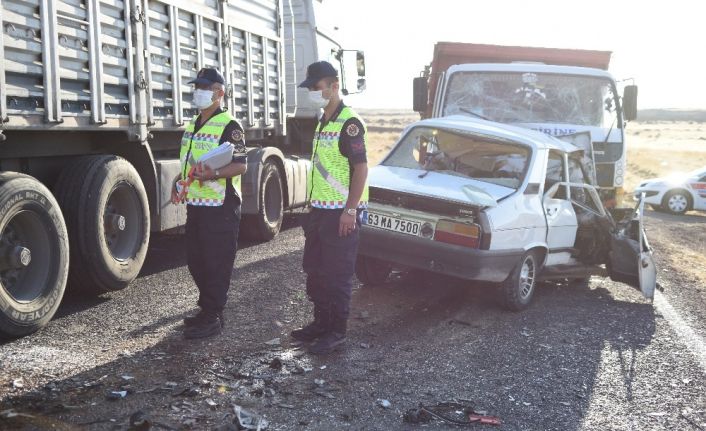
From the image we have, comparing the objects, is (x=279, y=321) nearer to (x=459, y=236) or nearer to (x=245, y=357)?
(x=245, y=357)

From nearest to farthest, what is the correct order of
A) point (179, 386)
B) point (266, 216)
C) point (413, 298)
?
point (179, 386) → point (413, 298) → point (266, 216)

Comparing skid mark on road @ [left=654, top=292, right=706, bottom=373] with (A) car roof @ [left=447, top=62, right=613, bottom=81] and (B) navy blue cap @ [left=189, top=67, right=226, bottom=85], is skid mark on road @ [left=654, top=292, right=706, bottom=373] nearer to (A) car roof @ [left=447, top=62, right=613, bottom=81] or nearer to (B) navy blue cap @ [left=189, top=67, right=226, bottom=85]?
(A) car roof @ [left=447, top=62, right=613, bottom=81]

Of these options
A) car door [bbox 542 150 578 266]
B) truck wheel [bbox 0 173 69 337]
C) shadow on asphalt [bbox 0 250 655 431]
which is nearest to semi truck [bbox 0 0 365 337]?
truck wheel [bbox 0 173 69 337]

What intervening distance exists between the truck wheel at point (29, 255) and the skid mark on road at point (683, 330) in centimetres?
479

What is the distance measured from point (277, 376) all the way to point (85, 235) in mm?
2388

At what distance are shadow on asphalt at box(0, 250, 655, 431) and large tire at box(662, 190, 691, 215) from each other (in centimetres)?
1128

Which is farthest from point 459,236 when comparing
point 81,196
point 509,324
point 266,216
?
point 266,216

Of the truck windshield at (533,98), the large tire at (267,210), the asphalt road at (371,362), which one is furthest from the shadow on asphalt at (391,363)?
the truck windshield at (533,98)

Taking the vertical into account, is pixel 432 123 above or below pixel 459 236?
above

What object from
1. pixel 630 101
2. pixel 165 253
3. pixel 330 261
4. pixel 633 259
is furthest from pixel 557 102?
pixel 330 261

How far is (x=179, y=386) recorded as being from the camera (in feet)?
14.4

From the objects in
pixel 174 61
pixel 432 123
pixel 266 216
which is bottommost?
pixel 266 216

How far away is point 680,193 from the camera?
691 inches

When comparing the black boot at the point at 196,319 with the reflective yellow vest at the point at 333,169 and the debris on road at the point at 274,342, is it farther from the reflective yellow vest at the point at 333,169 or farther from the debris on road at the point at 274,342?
the reflective yellow vest at the point at 333,169
